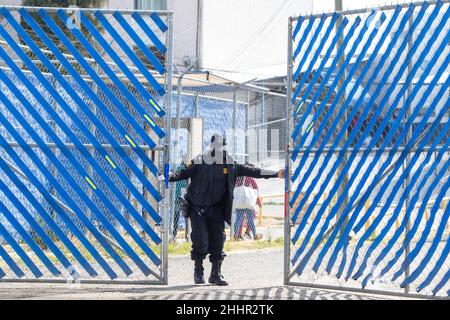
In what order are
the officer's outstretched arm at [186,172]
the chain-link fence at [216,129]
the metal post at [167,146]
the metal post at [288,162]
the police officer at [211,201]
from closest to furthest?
1. the metal post at [167,146]
2. the metal post at [288,162]
3. the officer's outstretched arm at [186,172]
4. the police officer at [211,201]
5. the chain-link fence at [216,129]

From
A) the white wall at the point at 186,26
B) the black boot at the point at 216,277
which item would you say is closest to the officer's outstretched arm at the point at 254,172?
the black boot at the point at 216,277

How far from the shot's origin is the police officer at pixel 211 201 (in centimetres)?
989

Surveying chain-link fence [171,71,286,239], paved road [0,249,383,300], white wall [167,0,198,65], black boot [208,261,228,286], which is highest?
white wall [167,0,198,65]

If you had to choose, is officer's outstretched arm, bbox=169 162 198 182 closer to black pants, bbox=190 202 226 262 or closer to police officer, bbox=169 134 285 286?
police officer, bbox=169 134 285 286

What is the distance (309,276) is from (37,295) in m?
3.44

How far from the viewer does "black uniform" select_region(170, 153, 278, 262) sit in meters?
9.91

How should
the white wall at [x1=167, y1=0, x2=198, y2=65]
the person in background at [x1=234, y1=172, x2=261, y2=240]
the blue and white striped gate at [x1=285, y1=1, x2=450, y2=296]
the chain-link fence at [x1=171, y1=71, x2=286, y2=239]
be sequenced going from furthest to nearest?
the white wall at [x1=167, y1=0, x2=198, y2=65]
the person in background at [x1=234, y1=172, x2=261, y2=240]
the chain-link fence at [x1=171, y1=71, x2=286, y2=239]
the blue and white striped gate at [x1=285, y1=1, x2=450, y2=296]

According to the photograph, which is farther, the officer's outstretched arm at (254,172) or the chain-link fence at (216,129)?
the chain-link fence at (216,129)

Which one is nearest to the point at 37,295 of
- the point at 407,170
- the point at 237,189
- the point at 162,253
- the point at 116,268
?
the point at 162,253

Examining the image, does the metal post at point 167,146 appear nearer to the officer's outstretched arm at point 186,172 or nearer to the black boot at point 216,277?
the officer's outstretched arm at point 186,172

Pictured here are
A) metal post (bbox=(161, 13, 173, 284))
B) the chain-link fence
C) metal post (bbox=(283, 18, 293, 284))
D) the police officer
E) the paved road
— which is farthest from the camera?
the chain-link fence

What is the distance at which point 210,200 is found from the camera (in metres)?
9.94

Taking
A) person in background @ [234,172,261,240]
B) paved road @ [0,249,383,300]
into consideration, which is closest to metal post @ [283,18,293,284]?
paved road @ [0,249,383,300]

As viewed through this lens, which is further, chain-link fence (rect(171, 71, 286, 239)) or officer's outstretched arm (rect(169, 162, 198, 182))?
chain-link fence (rect(171, 71, 286, 239))
